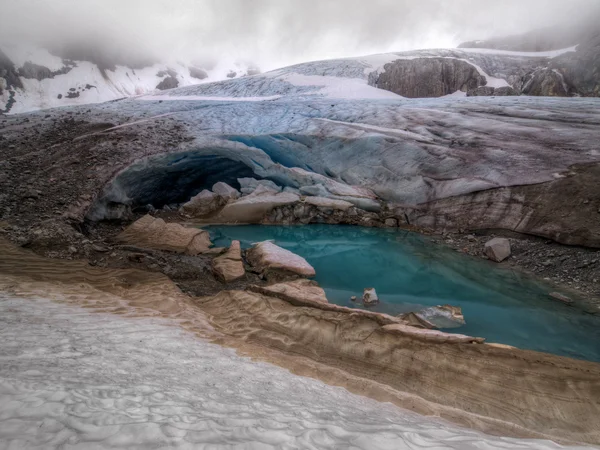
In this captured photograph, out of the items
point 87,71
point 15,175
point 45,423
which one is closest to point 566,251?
point 45,423

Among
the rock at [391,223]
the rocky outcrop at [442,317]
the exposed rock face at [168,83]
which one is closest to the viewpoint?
the rocky outcrop at [442,317]

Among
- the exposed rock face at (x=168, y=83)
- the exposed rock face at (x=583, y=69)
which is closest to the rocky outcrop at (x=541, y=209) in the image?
the exposed rock face at (x=583, y=69)

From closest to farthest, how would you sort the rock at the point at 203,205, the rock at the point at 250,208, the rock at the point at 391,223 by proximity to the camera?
the rock at the point at 391,223 → the rock at the point at 250,208 → the rock at the point at 203,205

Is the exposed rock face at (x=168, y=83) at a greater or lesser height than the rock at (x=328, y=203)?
greater

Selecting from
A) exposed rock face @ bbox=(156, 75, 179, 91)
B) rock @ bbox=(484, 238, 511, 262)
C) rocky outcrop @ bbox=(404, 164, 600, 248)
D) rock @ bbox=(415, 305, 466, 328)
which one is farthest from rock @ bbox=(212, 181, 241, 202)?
exposed rock face @ bbox=(156, 75, 179, 91)

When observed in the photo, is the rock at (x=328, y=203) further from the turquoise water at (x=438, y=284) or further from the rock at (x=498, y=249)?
the rock at (x=498, y=249)

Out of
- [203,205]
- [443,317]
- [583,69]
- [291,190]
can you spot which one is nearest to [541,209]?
[443,317]

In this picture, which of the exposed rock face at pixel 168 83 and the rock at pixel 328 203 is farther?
the exposed rock face at pixel 168 83

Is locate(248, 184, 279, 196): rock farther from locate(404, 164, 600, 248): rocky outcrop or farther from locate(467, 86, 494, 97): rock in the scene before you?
locate(467, 86, 494, 97): rock
